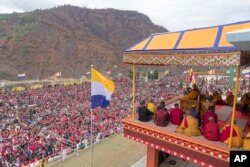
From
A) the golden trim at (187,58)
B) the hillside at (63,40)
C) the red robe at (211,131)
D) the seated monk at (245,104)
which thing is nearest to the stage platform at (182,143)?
the red robe at (211,131)

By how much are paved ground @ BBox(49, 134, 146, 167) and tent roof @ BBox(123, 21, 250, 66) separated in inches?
286

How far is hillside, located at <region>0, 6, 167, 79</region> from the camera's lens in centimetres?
6244

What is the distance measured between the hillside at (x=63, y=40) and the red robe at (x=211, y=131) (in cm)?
5541

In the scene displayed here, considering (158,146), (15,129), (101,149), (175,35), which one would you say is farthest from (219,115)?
(15,129)

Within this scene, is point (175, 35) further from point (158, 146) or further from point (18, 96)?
point (18, 96)

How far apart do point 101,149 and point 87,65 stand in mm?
55993

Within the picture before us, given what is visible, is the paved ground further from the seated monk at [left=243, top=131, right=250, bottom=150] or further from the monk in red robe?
the seated monk at [left=243, top=131, right=250, bottom=150]

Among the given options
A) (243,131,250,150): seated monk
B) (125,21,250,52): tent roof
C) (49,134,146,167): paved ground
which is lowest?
(49,134,146,167): paved ground

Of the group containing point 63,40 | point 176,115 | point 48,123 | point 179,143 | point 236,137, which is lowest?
point 48,123

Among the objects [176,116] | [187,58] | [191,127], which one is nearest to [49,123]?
[176,116]

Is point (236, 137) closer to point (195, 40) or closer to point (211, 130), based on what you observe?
point (211, 130)

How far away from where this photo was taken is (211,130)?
21.2 ft

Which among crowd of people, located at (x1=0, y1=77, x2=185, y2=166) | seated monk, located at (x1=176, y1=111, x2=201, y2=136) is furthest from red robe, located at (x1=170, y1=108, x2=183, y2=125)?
crowd of people, located at (x1=0, y1=77, x2=185, y2=166)

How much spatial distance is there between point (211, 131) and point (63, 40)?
73.5 m
